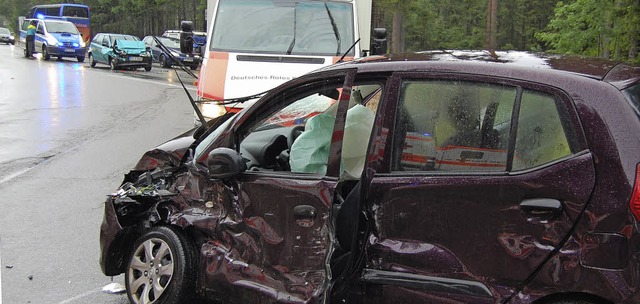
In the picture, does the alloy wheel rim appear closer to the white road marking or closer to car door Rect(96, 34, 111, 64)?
the white road marking

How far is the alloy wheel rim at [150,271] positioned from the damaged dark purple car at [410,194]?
1 centimetres

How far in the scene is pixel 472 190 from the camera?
9.50ft

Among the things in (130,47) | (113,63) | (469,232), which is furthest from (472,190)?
(113,63)

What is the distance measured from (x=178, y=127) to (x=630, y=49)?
894cm

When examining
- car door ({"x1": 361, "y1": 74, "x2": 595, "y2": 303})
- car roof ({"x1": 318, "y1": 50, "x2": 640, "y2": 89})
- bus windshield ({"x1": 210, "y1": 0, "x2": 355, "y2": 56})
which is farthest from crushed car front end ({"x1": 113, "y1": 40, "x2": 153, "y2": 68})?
car door ({"x1": 361, "y1": 74, "x2": 595, "y2": 303})

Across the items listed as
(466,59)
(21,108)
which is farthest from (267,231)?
(21,108)

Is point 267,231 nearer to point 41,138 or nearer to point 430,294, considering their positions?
point 430,294

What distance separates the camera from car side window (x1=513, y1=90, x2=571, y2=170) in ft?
9.09

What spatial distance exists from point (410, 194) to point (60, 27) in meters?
36.1

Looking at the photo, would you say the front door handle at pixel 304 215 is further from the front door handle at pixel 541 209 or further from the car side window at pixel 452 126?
the front door handle at pixel 541 209

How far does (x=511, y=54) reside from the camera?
3541mm

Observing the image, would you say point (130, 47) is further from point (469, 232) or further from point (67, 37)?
point (469, 232)

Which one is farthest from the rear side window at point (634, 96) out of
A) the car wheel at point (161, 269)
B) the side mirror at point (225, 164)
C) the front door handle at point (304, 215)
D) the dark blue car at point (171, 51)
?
the dark blue car at point (171, 51)

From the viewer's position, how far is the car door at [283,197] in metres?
3.38
